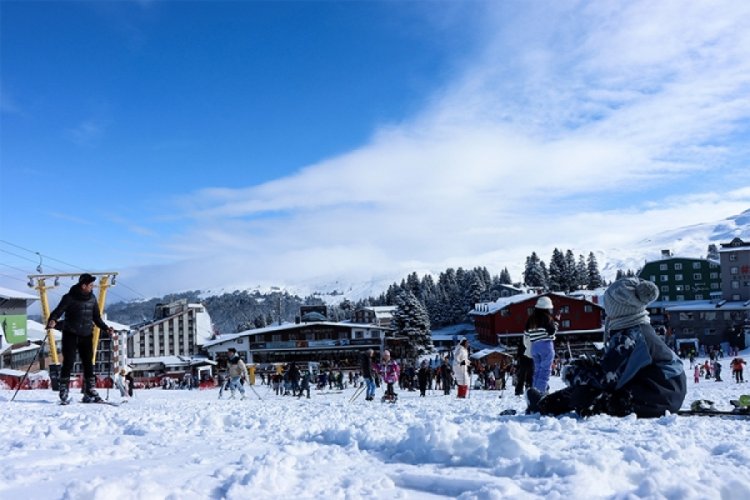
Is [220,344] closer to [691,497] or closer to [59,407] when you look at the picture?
[59,407]

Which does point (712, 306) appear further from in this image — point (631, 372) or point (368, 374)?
point (631, 372)

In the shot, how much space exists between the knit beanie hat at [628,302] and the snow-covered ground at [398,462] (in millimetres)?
895

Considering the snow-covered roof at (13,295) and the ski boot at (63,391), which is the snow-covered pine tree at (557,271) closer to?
the snow-covered roof at (13,295)

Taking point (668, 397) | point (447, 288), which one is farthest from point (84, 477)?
point (447, 288)

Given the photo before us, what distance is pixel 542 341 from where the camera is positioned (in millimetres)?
8445

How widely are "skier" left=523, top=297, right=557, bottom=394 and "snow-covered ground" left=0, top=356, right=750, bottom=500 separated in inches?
103

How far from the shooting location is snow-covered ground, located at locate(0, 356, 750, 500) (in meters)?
3.17

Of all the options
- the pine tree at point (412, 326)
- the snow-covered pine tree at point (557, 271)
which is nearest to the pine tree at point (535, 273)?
the snow-covered pine tree at point (557, 271)

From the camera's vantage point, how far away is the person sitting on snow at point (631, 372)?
5.50 metres

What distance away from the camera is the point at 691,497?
113 inches

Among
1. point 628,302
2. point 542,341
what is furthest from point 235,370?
point 628,302

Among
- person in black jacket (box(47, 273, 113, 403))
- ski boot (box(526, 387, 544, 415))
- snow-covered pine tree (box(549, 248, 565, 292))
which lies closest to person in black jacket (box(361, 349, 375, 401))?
person in black jacket (box(47, 273, 113, 403))

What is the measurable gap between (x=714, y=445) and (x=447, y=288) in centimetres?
11842

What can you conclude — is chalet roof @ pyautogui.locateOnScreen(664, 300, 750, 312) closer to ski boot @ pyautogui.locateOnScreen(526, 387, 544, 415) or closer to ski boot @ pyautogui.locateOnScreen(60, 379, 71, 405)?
ski boot @ pyautogui.locateOnScreen(526, 387, 544, 415)
